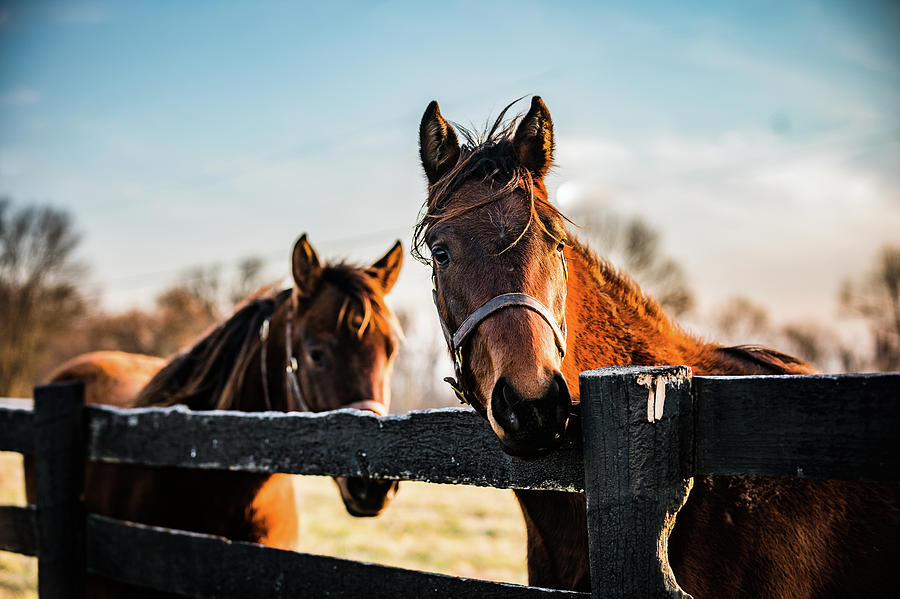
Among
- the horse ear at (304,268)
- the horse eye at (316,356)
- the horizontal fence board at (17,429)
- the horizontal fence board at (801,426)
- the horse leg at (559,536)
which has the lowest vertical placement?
the horse leg at (559,536)

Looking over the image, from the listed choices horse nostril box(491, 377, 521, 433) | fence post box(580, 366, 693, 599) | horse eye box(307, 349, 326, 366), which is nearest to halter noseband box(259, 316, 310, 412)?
horse eye box(307, 349, 326, 366)

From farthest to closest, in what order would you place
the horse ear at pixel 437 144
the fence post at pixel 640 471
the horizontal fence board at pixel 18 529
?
the horizontal fence board at pixel 18 529 → the horse ear at pixel 437 144 → the fence post at pixel 640 471

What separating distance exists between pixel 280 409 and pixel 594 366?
2280 millimetres

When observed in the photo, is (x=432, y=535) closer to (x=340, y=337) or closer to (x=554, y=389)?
(x=340, y=337)

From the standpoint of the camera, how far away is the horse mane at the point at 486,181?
187 centimetres

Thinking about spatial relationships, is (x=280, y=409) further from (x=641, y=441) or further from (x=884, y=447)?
(x=884, y=447)

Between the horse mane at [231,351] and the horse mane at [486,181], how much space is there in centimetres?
151

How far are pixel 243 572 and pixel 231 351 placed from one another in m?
1.82

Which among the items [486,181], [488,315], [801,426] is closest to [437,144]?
[486,181]

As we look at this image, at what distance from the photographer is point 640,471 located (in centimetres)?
132

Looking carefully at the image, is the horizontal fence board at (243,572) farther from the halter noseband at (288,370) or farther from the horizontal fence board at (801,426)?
the halter noseband at (288,370)

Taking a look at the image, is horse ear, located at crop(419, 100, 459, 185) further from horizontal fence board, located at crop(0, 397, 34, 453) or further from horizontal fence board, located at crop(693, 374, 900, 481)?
horizontal fence board, located at crop(0, 397, 34, 453)

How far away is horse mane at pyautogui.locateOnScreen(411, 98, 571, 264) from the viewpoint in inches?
73.7

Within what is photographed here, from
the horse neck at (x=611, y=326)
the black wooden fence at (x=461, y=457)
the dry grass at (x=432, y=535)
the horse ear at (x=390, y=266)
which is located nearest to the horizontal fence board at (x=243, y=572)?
the black wooden fence at (x=461, y=457)
